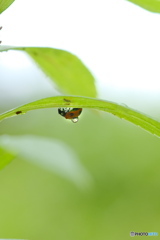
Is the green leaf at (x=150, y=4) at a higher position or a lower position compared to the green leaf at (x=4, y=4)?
higher

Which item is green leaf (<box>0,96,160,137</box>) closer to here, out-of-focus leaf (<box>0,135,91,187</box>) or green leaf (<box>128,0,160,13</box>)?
green leaf (<box>128,0,160,13</box>)

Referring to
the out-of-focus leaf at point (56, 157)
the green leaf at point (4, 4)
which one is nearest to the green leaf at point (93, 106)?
the green leaf at point (4, 4)

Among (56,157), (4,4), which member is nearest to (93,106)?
(4,4)

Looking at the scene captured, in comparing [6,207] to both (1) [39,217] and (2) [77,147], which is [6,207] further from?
(2) [77,147]

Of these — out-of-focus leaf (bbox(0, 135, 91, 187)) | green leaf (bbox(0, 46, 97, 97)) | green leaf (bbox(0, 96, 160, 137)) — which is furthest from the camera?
out-of-focus leaf (bbox(0, 135, 91, 187))

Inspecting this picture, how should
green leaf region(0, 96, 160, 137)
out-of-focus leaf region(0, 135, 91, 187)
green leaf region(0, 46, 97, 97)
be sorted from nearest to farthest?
green leaf region(0, 96, 160, 137), green leaf region(0, 46, 97, 97), out-of-focus leaf region(0, 135, 91, 187)

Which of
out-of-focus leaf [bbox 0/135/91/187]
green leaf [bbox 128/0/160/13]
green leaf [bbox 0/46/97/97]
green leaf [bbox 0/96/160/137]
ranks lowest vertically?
green leaf [bbox 0/96/160/137]

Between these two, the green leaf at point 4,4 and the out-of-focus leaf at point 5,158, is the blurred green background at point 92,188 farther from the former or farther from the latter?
the green leaf at point 4,4

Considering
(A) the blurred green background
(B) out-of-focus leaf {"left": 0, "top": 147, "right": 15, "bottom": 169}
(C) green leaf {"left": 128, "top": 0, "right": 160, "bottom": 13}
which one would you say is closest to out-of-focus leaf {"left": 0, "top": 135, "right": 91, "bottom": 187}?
(A) the blurred green background
